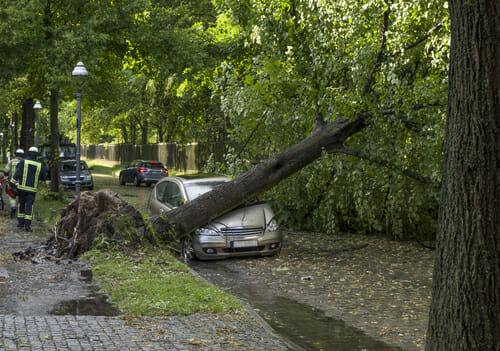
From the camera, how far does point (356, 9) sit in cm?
1265

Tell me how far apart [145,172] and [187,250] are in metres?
23.2

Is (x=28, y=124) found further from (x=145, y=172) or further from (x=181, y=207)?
(x=181, y=207)

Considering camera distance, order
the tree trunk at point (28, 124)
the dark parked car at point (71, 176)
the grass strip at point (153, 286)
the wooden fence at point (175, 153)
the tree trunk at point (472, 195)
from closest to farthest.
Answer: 1. the tree trunk at point (472, 195)
2. the grass strip at point (153, 286)
3. the tree trunk at point (28, 124)
4. the dark parked car at point (71, 176)
5. the wooden fence at point (175, 153)

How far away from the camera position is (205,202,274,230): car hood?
39.1 feet

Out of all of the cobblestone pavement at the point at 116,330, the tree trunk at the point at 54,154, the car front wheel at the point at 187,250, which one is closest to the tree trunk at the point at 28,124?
the tree trunk at the point at 54,154

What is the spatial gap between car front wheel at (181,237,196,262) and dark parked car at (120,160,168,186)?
2234 centimetres

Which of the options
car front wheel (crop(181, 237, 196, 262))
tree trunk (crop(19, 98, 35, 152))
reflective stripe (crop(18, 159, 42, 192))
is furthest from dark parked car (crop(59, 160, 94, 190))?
car front wheel (crop(181, 237, 196, 262))

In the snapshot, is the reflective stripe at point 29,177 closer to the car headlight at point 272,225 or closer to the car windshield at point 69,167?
the car headlight at point 272,225

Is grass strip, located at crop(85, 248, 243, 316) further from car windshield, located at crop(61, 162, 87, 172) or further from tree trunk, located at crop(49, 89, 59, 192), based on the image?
car windshield, located at crop(61, 162, 87, 172)

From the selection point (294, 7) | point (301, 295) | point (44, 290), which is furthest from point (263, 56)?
point (44, 290)

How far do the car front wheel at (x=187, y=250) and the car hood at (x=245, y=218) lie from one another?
1.54 ft

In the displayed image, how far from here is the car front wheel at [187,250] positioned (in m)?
11.9

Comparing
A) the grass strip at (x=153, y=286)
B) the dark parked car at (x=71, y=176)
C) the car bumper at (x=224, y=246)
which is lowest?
the grass strip at (x=153, y=286)

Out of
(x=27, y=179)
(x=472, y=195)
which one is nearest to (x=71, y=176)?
(x=27, y=179)
